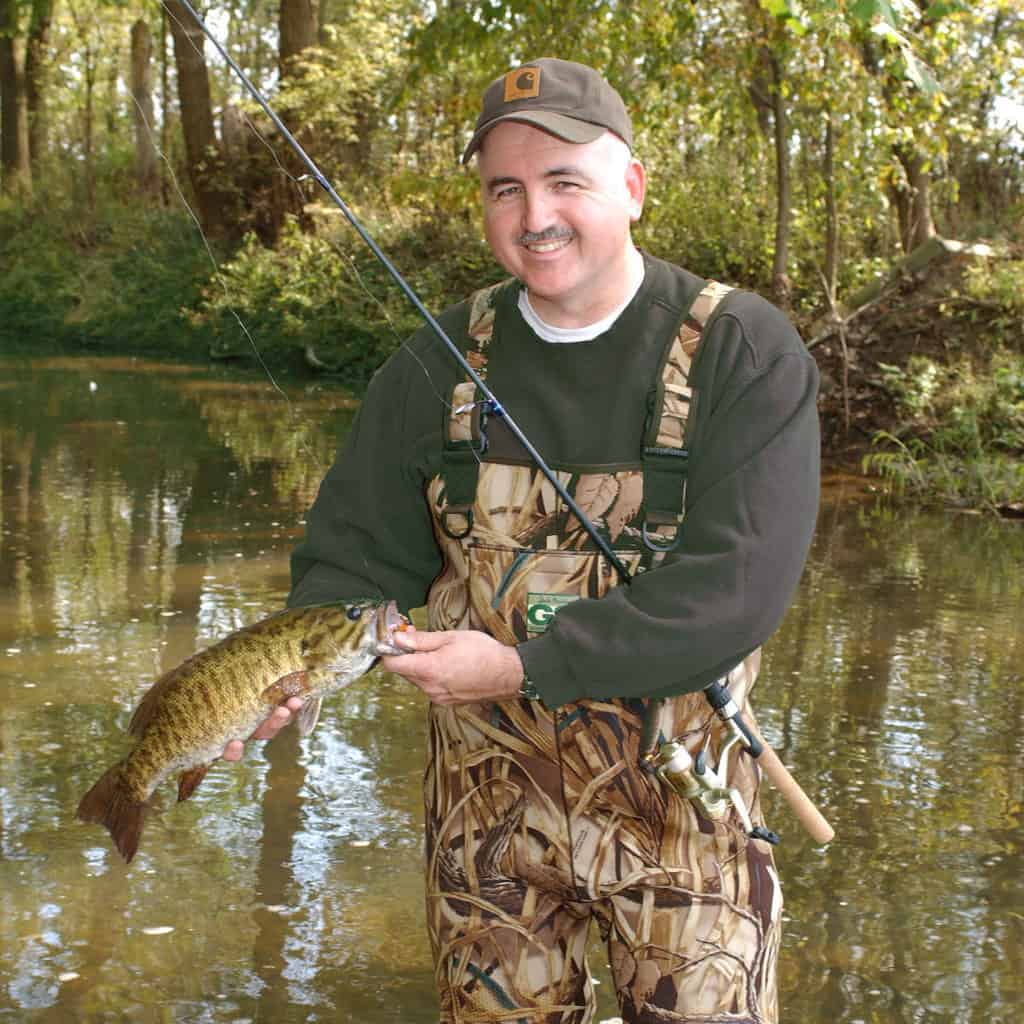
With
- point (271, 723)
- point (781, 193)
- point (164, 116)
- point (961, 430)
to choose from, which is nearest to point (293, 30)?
point (781, 193)

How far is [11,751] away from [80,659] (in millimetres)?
1387

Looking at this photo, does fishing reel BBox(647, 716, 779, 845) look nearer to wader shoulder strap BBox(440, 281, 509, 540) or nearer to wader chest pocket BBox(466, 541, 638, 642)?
wader chest pocket BBox(466, 541, 638, 642)

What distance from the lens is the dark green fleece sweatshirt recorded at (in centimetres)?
259

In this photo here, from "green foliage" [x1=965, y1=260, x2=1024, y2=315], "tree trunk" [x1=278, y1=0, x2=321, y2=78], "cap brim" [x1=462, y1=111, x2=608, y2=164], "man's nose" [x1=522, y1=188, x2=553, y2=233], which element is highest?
"tree trunk" [x1=278, y1=0, x2=321, y2=78]

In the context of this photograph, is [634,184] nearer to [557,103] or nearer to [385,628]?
[557,103]

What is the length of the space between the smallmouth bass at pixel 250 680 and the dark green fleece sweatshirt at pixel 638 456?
0.47 ft

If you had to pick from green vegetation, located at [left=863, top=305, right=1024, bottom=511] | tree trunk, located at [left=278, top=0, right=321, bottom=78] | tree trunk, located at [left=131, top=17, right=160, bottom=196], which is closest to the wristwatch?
green vegetation, located at [left=863, top=305, right=1024, bottom=511]

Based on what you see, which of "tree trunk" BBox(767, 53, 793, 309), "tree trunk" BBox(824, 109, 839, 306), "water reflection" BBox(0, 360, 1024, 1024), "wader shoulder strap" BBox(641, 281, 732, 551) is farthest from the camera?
"tree trunk" BBox(824, 109, 839, 306)

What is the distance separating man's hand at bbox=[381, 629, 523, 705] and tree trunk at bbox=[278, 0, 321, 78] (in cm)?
2677

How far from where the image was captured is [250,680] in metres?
2.77

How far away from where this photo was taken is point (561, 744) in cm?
278

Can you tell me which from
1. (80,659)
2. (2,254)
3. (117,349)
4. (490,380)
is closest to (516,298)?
(490,380)

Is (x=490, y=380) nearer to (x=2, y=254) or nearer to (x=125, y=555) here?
(x=125, y=555)

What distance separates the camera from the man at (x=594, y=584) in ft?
8.61
